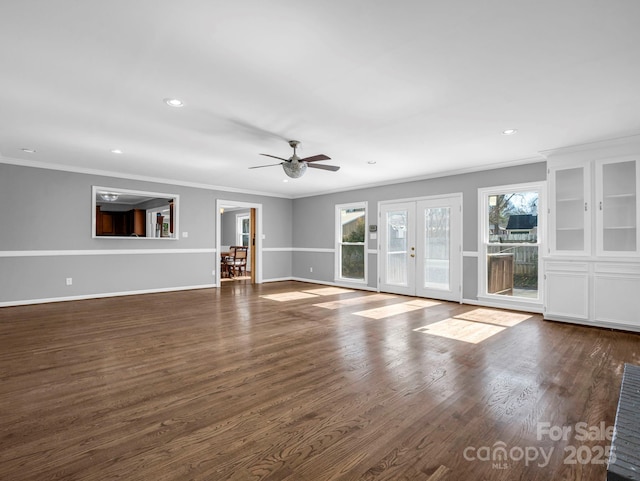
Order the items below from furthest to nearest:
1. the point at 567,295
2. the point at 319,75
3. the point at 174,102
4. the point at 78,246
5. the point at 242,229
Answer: the point at 242,229
the point at 78,246
the point at 567,295
the point at 174,102
the point at 319,75

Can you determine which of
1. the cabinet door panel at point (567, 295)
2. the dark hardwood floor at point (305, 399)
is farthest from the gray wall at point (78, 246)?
the cabinet door panel at point (567, 295)

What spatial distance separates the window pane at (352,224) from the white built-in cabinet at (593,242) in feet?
13.6

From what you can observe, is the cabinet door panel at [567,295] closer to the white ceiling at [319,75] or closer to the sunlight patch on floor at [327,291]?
the white ceiling at [319,75]

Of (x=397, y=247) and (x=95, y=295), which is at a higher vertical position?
(x=397, y=247)

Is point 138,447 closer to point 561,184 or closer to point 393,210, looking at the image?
point 561,184

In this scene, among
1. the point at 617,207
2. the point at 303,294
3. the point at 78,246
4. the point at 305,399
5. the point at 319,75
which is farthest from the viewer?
the point at 303,294

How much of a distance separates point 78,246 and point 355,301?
5574 mm

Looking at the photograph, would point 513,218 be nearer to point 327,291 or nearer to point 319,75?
point 327,291

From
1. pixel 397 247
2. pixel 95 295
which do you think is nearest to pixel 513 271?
pixel 397 247

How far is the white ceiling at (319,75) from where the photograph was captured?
2.10 meters

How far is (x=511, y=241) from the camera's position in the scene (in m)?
5.87

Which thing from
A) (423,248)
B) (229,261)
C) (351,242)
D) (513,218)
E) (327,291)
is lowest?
(327,291)

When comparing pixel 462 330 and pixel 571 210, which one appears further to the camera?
pixel 571 210

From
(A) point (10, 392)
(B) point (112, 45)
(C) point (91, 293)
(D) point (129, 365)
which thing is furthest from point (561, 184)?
(C) point (91, 293)
